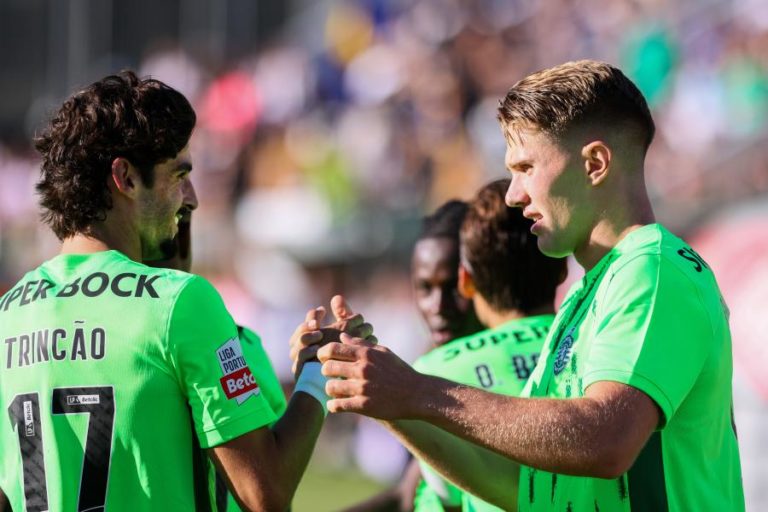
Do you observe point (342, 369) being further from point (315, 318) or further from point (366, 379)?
point (315, 318)

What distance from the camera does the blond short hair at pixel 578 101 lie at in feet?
9.32

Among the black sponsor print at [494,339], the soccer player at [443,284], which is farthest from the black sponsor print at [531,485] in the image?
the soccer player at [443,284]

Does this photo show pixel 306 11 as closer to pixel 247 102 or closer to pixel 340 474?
pixel 247 102

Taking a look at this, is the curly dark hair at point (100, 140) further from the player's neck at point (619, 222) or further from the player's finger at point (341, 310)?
the player's neck at point (619, 222)

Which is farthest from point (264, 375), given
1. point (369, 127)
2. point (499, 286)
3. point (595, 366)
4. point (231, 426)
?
point (369, 127)

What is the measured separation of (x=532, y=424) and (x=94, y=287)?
47.0 inches

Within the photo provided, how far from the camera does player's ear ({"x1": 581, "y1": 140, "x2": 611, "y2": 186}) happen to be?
2848 mm

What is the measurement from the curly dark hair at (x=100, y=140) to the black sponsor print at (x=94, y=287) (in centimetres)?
17

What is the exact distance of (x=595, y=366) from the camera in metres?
2.56

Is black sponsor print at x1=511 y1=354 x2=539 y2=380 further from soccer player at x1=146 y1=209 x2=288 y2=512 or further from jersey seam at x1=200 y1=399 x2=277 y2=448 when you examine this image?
jersey seam at x1=200 y1=399 x2=277 y2=448

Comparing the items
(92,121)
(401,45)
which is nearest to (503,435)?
(92,121)

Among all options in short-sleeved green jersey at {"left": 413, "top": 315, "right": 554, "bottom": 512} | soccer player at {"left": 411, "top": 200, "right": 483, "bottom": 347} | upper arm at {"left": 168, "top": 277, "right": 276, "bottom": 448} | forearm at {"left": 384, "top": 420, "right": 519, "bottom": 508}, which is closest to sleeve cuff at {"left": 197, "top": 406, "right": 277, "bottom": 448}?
upper arm at {"left": 168, "top": 277, "right": 276, "bottom": 448}

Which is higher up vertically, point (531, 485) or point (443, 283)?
point (443, 283)

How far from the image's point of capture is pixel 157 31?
21469 mm
